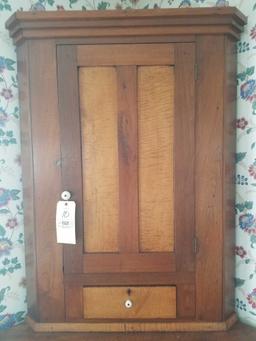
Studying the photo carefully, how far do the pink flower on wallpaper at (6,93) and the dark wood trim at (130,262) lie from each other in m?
0.67

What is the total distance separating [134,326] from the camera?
41.7 inches

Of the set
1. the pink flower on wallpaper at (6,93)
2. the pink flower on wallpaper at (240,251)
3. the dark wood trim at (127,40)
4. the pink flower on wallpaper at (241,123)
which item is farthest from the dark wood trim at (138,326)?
the dark wood trim at (127,40)

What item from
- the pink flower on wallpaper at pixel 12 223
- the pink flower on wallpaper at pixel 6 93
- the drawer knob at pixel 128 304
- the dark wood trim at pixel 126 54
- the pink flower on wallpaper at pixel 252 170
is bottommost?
the drawer knob at pixel 128 304

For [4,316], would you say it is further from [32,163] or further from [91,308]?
[32,163]

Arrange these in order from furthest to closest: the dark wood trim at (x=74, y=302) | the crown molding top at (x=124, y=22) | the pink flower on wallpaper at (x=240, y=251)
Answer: the pink flower on wallpaper at (x=240, y=251), the dark wood trim at (x=74, y=302), the crown molding top at (x=124, y=22)

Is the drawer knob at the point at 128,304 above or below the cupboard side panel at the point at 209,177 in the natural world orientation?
below

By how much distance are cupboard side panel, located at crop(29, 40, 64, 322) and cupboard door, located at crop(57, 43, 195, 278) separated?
0.03 meters

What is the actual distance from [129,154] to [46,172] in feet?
0.98

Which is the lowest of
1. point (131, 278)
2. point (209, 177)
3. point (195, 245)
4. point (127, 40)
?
point (131, 278)

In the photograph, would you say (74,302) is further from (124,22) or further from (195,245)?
(124,22)

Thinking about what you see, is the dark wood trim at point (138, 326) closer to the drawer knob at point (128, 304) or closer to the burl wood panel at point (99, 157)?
the drawer knob at point (128, 304)

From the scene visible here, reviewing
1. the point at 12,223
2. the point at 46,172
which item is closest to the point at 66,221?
the point at 46,172

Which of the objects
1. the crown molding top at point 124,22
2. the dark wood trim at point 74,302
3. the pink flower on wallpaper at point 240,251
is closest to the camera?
the crown molding top at point 124,22

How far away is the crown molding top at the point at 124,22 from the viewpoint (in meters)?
0.96
